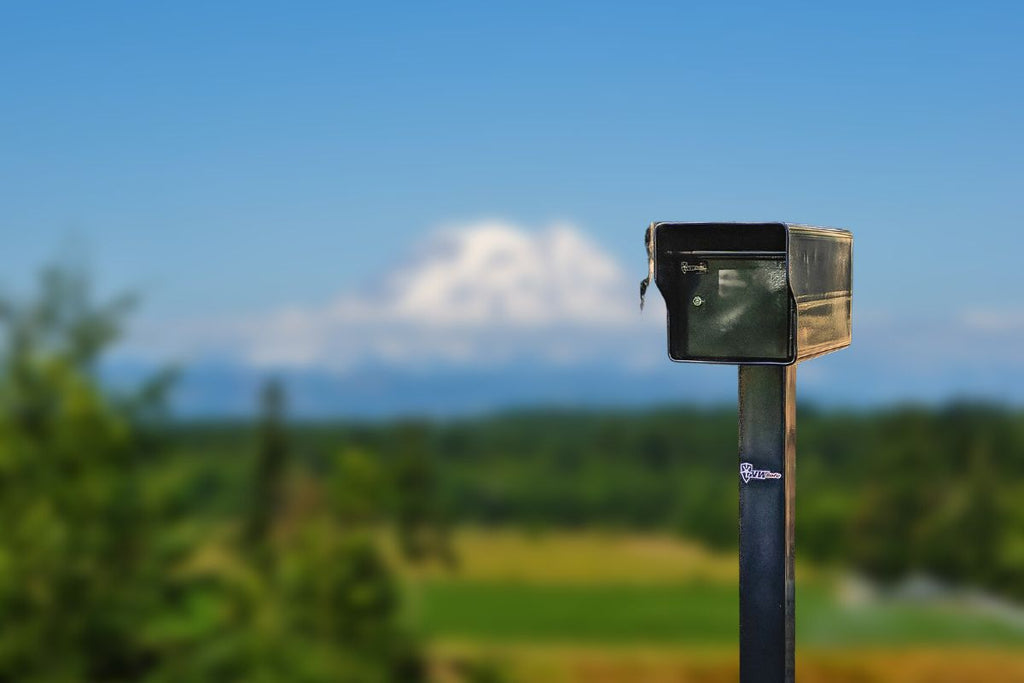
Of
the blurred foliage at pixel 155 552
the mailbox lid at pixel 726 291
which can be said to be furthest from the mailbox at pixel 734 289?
the blurred foliage at pixel 155 552

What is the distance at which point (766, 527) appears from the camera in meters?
2.92

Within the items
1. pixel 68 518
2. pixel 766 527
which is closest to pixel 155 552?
pixel 68 518

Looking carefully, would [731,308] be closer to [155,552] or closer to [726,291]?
[726,291]

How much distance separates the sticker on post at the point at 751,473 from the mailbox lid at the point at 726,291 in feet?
1.15

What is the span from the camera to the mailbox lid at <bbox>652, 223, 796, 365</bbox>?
264cm

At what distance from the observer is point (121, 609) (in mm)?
7820

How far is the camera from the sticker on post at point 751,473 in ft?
9.51

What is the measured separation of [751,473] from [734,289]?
53cm

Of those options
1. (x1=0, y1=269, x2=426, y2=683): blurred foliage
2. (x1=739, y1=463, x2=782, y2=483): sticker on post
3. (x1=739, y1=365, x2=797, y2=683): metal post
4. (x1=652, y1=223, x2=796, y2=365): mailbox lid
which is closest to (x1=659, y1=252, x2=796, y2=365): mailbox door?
(x1=652, y1=223, x2=796, y2=365): mailbox lid

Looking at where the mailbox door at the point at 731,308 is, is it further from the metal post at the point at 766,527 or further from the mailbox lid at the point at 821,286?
the metal post at the point at 766,527

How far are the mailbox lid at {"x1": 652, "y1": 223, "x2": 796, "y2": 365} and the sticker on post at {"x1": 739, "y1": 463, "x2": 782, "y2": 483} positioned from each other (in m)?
0.35

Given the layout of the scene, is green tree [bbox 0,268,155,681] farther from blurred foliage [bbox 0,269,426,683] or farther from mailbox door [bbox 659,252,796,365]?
mailbox door [bbox 659,252,796,365]

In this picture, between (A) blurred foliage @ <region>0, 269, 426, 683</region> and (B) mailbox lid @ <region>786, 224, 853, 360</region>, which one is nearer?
(B) mailbox lid @ <region>786, 224, 853, 360</region>

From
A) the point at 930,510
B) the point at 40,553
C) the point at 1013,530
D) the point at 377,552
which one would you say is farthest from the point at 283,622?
the point at 1013,530
